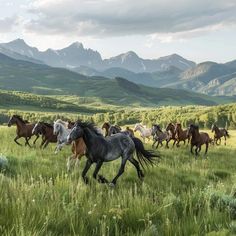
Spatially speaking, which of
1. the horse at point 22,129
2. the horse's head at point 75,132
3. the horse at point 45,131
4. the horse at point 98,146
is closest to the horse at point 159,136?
the horse at point 45,131

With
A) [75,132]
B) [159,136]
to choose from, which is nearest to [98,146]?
[75,132]

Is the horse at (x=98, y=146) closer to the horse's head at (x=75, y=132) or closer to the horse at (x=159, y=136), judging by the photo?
the horse's head at (x=75, y=132)

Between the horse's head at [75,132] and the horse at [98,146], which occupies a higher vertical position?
the horse's head at [75,132]

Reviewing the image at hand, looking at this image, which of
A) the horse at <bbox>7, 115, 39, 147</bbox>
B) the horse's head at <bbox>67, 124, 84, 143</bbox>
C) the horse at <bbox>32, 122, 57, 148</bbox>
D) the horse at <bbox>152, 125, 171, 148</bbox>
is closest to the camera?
the horse's head at <bbox>67, 124, 84, 143</bbox>

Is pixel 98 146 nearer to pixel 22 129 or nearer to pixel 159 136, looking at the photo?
pixel 22 129

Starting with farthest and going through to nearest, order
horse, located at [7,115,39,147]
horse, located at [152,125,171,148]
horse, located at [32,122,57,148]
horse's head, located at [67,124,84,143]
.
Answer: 1. horse, located at [152,125,171,148]
2. horse, located at [7,115,39,147]
3. horse, located at [32,122,57,148]
4. horse's head, located at [67,124,84,143]

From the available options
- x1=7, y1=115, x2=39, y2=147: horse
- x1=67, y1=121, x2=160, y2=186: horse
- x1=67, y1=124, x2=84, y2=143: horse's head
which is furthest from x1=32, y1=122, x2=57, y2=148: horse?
x1=67, y1=124, x2=84, y2=143: horse's head

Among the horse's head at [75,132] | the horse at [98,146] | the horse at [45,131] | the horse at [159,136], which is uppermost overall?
the horse's head at [75,132]

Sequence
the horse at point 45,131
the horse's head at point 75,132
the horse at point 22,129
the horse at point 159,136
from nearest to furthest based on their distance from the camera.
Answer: the horse's head at point 75,132 < the horse at point 45,131 < the horse at point 22,129 < the horse at point 159,136

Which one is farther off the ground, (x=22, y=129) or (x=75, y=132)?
(x=75, y=132)

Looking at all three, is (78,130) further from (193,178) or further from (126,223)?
(126,223)

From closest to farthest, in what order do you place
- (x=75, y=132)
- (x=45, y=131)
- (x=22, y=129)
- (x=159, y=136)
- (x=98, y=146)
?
(x=75, y=132), (x=98, y=146), (x=45, y=131), (x=22, y=129), (x=159, y=136)

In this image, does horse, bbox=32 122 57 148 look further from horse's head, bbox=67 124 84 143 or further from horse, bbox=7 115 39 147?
horse's head, bbox=67 124 84 143

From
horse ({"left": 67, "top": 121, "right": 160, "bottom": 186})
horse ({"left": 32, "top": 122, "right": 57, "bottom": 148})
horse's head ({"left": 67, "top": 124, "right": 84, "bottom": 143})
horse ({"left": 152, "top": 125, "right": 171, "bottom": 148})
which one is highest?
horse's head ({"left": 67, "top": 124, "right": 84, "bottom": 143})
